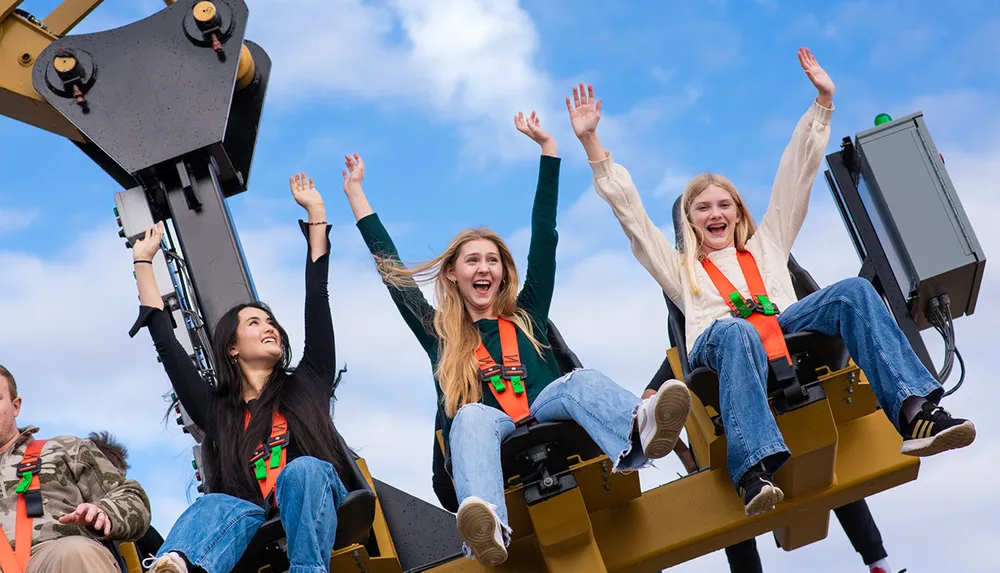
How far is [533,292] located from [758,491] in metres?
1.36

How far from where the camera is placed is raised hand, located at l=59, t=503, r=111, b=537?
16.5ft

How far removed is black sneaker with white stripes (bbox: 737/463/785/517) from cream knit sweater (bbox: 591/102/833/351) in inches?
33.4

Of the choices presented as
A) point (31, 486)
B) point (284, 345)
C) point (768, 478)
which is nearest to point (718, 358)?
point (768, 478)

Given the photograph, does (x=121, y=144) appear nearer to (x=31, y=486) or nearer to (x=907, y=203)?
(x=31, y=486)

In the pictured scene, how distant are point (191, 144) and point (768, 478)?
3.05 meters

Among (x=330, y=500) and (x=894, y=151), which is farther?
(x=894, y=151)

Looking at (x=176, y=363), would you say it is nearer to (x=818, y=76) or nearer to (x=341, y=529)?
(x=341, y=529)

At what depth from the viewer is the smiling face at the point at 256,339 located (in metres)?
5.65

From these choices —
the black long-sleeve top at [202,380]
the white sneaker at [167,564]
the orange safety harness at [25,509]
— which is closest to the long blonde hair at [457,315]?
the black long-sleeve top at [202,380]

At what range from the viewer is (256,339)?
571 centimetres

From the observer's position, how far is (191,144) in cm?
646

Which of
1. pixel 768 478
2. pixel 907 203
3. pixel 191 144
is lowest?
pixel 768 478

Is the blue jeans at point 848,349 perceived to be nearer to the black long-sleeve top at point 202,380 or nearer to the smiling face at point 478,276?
the smiling face at point 478,276

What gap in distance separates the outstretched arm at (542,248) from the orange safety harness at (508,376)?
0.64ft
